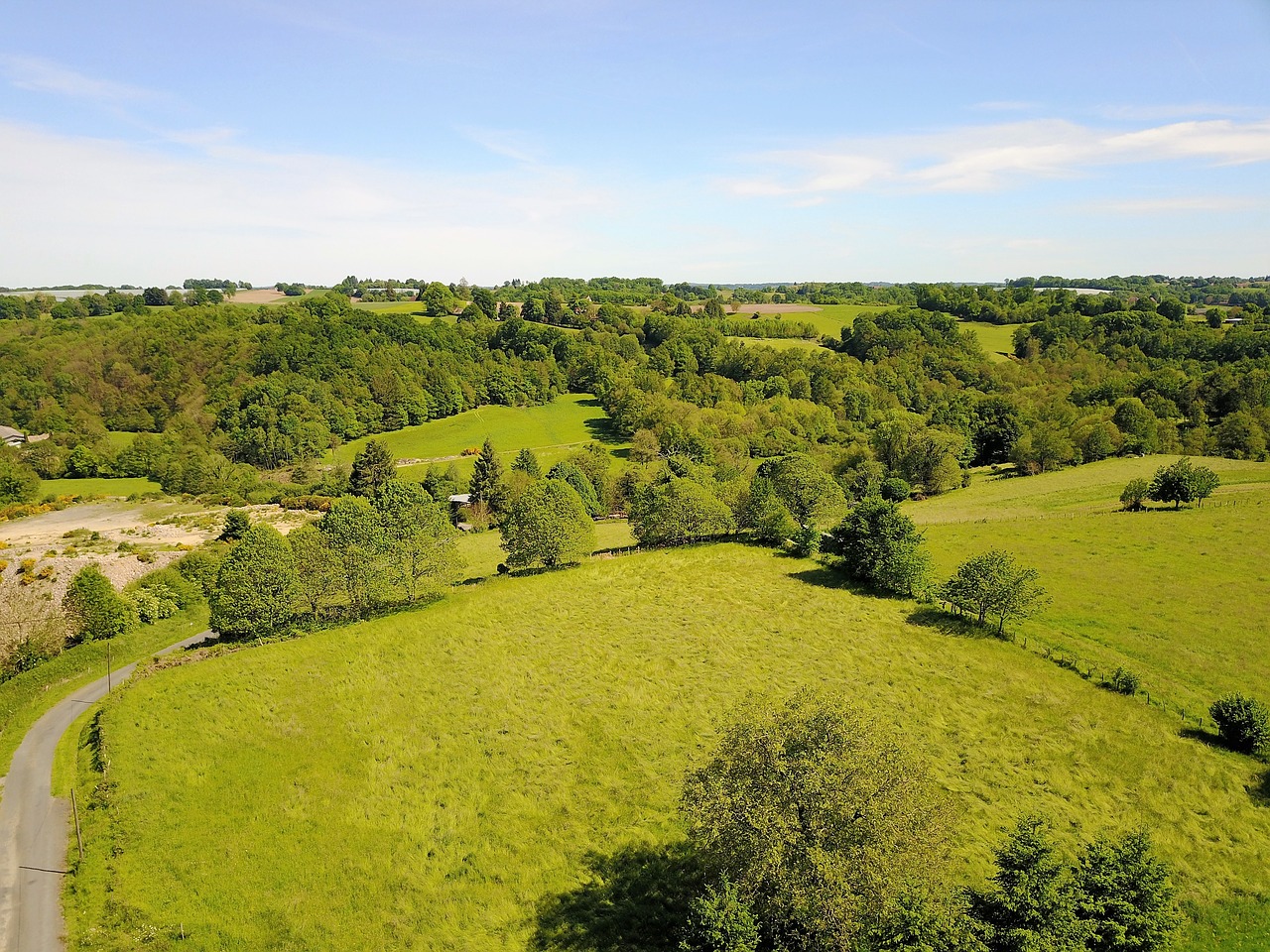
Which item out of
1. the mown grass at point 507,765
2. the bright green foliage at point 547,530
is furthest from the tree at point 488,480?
the mown grass at point 507,765

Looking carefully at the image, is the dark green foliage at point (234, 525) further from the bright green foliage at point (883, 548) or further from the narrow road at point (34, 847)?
the bright green foliage at point (883, 548)

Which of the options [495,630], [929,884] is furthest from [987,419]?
[929,884]

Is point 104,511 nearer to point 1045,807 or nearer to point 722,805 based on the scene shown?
point 722,805

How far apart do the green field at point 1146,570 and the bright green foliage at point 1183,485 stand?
166 centimetres

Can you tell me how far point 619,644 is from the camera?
44.4m

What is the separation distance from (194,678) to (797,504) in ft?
188

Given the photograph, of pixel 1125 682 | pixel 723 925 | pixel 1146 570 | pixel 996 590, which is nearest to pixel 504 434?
pixel 996 590

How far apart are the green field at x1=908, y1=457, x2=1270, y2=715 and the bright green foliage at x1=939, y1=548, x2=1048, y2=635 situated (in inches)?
97.2

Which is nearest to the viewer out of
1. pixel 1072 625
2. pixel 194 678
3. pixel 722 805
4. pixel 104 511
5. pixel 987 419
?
pixel 722 805

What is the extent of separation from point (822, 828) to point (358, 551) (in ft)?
141

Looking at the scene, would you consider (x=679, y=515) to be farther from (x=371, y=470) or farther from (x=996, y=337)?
(x=996, y=337)

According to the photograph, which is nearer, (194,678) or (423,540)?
(194,678)

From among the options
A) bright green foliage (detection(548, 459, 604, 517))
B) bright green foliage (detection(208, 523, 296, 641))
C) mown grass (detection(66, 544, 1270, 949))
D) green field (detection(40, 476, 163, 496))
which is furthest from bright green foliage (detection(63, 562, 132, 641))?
green field (detection(40, 476, 163, 496))

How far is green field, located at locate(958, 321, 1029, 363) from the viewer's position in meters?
157
